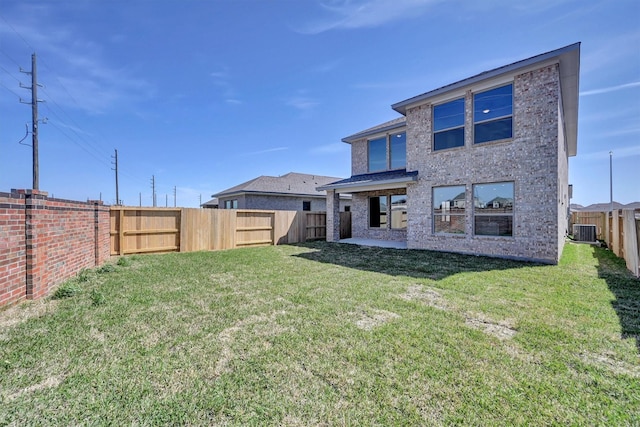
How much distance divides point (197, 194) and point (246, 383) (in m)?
66.8

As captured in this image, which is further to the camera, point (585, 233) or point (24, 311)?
point (585, 233)

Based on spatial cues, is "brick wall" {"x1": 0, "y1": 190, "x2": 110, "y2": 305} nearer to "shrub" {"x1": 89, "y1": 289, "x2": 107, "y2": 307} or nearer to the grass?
the grass

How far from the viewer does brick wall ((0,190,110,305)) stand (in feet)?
13.3

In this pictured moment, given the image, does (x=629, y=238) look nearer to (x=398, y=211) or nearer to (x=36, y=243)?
(x=398, y=211)

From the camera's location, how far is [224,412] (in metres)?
2.04

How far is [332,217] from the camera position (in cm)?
1439

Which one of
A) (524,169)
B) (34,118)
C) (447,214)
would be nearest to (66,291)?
(447,214)

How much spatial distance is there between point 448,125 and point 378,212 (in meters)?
5.91

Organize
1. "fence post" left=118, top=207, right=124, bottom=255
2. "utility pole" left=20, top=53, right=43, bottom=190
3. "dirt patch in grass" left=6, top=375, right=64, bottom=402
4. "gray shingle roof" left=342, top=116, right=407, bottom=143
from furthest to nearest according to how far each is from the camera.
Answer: "utility pole" left=20, top=53, right=43, bottom=190 → "gray shingle roof" left=342, top=116, right=407, bottom=143 → "fence post" left=118, top=207, right=124, bottom=255 → "dirt patch in grass" left=6, top=375, right=64, bottom=402

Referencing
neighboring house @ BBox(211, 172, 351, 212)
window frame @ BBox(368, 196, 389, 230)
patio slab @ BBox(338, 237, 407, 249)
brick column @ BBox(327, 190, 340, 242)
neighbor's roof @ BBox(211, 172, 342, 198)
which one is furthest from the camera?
neighbor's roof @ BBox(211, 172, 342, 198)

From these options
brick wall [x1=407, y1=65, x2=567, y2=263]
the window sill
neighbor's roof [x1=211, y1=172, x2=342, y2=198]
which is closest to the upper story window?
brick wall [x1=407, y1=65, x2=567, y2=263]

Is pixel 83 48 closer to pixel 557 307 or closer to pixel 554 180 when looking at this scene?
pixel 557 307

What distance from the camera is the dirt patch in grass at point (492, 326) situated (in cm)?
341

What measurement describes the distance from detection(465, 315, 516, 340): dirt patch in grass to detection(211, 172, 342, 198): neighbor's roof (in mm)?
16420
